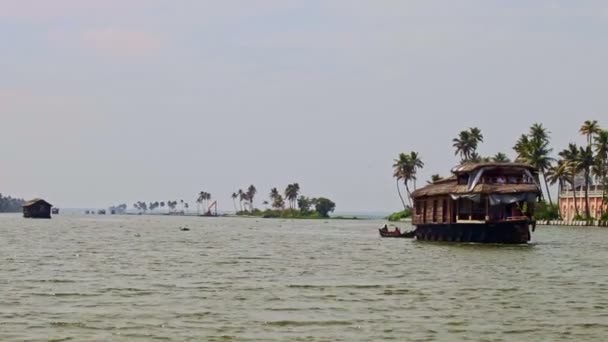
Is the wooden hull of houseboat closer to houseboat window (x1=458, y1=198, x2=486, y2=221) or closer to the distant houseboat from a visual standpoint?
houseboat window (x1=458, y1=198, x2=486, y2=221)

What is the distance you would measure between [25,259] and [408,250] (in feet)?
81.1

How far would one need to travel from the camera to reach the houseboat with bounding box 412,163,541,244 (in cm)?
6594

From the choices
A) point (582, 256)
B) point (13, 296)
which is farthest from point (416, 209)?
point (13, 296)

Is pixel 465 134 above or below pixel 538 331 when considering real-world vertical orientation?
above

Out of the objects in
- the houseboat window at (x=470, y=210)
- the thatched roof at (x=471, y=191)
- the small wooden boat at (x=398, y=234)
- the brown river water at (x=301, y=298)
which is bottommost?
the brown river water at (x=301, y=298)

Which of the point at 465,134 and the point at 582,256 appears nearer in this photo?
the point at 582,256

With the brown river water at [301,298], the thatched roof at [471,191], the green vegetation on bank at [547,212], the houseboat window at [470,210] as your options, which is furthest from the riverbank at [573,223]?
the brown river water at [301,298]

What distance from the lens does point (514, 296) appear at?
33500mm

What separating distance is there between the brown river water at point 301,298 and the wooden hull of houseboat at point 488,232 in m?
10.9

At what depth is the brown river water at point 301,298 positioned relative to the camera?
24734 millimetres

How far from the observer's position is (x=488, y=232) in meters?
67.7

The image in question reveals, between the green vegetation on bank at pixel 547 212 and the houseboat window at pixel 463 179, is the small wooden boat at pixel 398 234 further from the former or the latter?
the green vegetation on bank at pixel 547 212

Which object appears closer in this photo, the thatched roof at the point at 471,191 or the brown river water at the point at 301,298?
the brown river water at the point at 301,298

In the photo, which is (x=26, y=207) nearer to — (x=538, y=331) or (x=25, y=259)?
(x=25, y=259)
